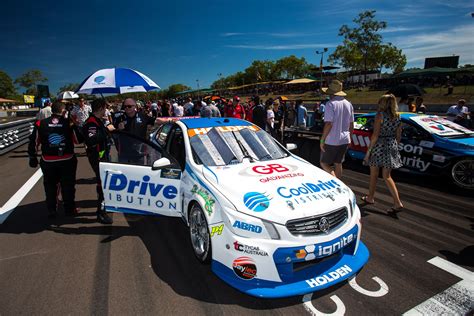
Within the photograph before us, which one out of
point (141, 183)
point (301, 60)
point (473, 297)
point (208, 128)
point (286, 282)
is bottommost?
point (473, 297)

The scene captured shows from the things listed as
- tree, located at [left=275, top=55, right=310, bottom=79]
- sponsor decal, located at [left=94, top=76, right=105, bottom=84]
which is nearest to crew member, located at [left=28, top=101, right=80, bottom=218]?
sponsor decal, located at [left=94, top=76, right=105, bottom=84]

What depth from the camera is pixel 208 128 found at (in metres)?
3.84

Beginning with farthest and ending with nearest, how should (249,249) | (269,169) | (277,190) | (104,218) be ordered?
1. (104,218)
2. (269,169)
3. (277,190)
4. (249,249)

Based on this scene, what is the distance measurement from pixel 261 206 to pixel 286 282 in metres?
0.69

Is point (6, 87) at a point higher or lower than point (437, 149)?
higher

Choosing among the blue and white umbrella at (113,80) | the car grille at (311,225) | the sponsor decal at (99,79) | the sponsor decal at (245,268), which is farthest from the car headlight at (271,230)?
the sponsor decal at (99,79)

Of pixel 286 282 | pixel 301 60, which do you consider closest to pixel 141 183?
pixel 286 282

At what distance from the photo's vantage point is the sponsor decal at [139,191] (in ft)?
11.6

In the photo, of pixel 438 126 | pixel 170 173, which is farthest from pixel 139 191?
pixel 438 126

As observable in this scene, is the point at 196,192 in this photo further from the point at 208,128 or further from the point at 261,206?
the point at 208,128

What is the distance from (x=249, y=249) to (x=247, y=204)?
0.39 m

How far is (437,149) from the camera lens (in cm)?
578

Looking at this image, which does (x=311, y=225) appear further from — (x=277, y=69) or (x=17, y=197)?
(x=277, y=69)

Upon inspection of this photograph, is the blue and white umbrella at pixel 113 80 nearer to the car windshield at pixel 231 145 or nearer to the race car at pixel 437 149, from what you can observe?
the car windshield at pixel 231 145
